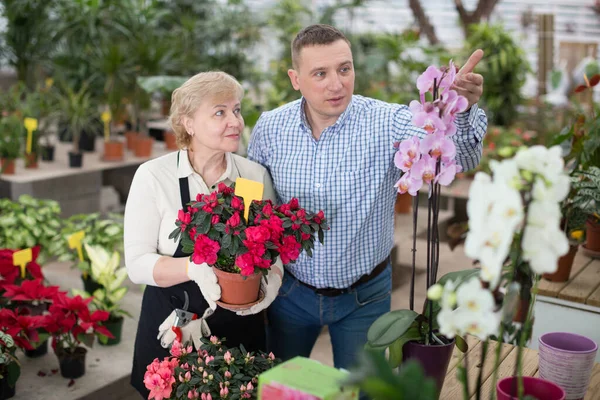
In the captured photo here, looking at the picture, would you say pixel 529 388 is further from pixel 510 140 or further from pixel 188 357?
pixel 510 140

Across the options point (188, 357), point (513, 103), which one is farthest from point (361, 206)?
point (513, 103)

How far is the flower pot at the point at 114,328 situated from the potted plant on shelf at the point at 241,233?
1.37m

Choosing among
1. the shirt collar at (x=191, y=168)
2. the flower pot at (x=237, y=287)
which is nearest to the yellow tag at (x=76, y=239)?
the shirt collar at (x=191, y=168)

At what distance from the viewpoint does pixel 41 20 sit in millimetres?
6840

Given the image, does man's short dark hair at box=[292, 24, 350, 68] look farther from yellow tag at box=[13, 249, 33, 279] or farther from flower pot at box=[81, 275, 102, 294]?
flower pot at box=[81, 275, 102, 294]

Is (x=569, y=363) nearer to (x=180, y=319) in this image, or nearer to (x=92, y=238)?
(x=180, y=319)

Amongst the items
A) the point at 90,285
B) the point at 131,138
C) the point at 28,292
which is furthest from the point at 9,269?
the point at 131,138

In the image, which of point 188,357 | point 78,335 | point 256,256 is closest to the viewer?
point 256,256

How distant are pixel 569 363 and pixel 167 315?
1100mm

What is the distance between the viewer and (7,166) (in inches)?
171

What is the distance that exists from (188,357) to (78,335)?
3.16 ft

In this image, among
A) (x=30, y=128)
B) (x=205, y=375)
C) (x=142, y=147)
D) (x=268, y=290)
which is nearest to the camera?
(x=205, y=375)

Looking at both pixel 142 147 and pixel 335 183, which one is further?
pixel 142 147

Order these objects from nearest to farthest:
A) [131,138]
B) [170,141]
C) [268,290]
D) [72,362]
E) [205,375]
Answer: [205,375] < [268,290] < [72,362] < [131,138] < [170,141]
